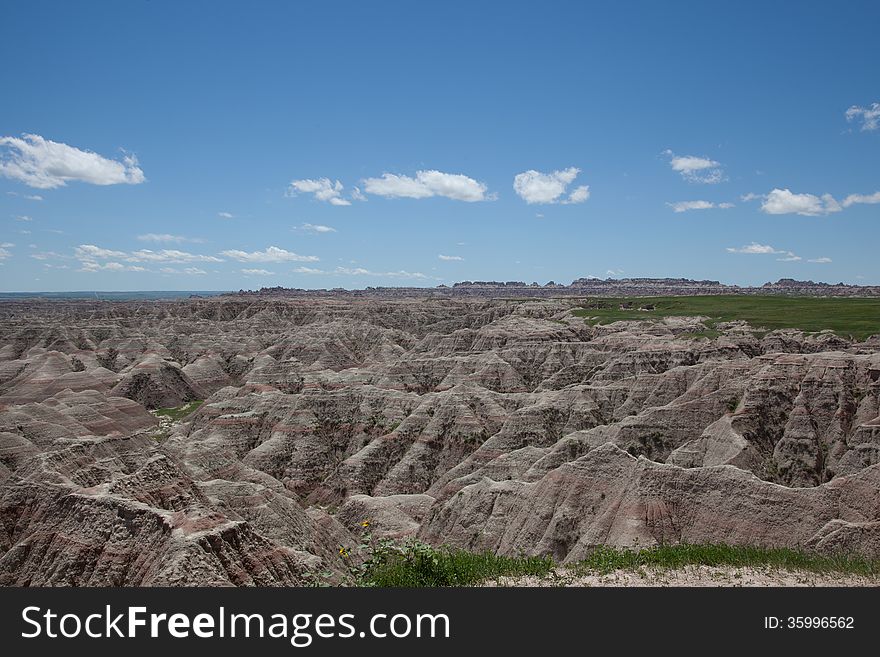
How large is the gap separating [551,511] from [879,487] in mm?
16097

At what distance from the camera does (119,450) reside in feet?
127

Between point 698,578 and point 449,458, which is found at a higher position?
point 698,578

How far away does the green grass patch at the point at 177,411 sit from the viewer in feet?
272

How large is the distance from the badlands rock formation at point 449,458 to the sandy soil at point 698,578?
6.91 metres

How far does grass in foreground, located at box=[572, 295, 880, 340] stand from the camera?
8762 centimetres

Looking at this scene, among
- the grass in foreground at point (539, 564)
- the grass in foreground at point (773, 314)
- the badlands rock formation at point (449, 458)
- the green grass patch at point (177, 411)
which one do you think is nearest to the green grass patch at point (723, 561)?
the grass in foreground at point (539, 564)

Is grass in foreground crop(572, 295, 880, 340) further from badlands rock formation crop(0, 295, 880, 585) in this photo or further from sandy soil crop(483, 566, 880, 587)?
sandy soil crop(483, 566, 880, 587)

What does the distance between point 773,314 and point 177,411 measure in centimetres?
10376

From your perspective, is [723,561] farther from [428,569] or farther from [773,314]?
[773,314]

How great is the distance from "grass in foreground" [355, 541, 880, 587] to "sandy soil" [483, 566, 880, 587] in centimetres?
23

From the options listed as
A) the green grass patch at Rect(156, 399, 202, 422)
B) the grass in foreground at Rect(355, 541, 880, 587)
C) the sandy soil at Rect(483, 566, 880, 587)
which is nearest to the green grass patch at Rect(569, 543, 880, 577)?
the grass in foreground at Rect(355, 541, 880, 587)

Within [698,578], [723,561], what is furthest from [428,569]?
[723,561]

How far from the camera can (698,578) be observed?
16.3 meters

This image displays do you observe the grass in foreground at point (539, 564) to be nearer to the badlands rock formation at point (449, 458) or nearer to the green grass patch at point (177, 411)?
the badlands rock formation at point (449, 458)
